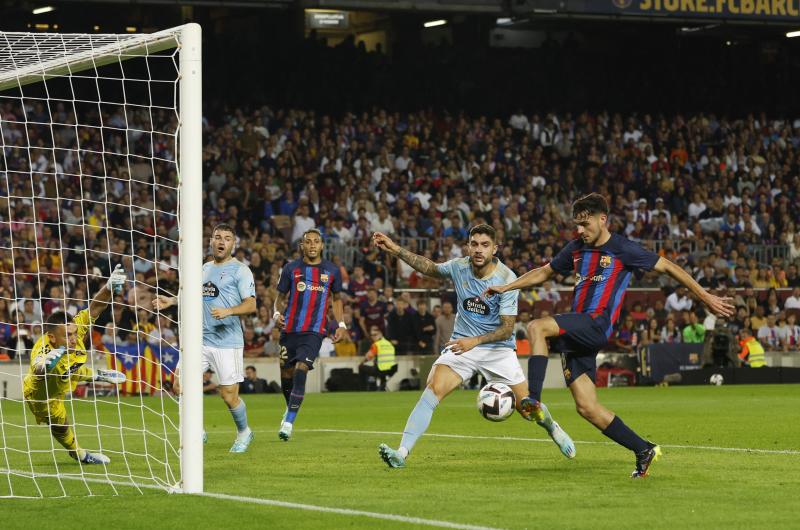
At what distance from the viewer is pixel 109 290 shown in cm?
1102

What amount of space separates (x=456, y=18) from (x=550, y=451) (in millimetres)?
29419

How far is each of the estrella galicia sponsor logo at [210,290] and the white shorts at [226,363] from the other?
0.51 meters

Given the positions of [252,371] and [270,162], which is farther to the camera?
[270,162]

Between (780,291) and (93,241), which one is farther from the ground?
(93,241)

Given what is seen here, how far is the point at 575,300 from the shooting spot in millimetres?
10070

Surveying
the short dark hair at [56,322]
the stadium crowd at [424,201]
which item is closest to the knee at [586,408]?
the short dark hair at [56,322]

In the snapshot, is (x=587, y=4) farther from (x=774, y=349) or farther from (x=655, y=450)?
(x=655, y=450)

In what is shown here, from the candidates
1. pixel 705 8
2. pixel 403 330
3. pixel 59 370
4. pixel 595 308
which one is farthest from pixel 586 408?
pixel 705 8

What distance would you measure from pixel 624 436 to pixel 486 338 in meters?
1.60

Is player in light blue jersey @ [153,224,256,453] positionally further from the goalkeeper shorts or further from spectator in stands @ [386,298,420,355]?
spectator in stands @ [386,298,420,355]

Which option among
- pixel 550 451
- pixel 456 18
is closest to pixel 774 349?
pixel 456 18

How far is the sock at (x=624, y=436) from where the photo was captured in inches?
385

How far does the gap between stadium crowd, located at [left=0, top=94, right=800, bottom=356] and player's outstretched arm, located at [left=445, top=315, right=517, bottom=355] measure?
44.5 feet

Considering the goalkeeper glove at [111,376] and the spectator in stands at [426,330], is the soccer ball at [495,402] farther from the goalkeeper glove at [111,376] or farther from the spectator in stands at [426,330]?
the spectator in stands at [426,330]
